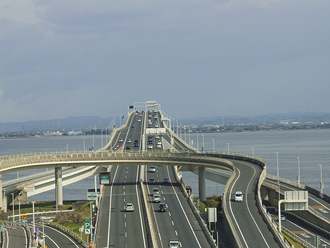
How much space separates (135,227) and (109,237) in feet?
14.3

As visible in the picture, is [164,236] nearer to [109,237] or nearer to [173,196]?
[109,237]

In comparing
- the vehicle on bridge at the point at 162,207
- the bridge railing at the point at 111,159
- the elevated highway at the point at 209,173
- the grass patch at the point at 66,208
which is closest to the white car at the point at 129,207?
the elevated highway at the point at 209,173

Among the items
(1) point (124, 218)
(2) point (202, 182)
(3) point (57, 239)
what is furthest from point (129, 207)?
(2) point (202, 182)

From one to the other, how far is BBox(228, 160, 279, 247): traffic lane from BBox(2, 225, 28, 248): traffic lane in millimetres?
20558

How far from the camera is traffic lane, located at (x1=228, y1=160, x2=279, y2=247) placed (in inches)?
1741

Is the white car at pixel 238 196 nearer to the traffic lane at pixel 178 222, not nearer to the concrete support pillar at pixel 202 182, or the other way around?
the traffic lane at pixel 178 222

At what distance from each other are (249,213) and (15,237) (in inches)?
974

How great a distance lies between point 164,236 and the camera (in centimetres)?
4903

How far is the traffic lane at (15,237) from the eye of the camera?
43900 millimetres

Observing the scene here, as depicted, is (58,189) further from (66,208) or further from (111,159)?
(111,159)

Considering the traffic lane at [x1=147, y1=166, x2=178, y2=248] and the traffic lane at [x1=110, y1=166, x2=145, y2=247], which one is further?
the traffic lane at [x1=147, y1=166, x2=178, y2=248]

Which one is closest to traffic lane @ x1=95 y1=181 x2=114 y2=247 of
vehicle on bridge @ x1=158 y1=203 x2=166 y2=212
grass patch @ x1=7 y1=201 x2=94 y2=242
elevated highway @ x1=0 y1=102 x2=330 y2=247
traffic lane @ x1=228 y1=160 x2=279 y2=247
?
elevated highway @ x1=0 y1=102 x2=330 y2=247

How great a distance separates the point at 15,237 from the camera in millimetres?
47438

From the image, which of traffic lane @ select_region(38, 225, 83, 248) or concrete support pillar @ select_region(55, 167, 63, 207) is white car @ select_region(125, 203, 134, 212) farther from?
concrete support pillar @ select_region(55, 167, 63, 207)
